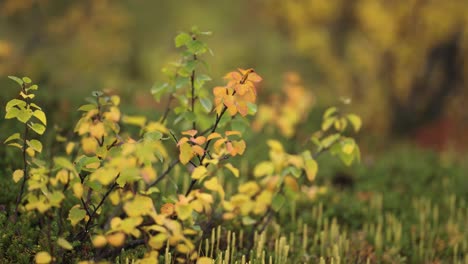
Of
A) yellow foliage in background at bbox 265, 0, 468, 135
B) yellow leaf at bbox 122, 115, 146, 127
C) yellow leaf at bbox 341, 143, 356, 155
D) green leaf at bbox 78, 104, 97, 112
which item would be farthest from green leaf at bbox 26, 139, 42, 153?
yellow foliage in background at bbox 265, 0, 468, 135

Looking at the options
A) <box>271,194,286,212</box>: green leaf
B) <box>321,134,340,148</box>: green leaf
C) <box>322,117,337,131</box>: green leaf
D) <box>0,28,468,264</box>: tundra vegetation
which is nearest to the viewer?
<box>0,28,468,264</box>: tundra vegetation

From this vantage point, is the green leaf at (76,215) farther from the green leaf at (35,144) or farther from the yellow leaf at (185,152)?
the yellow leaf at (185,152)

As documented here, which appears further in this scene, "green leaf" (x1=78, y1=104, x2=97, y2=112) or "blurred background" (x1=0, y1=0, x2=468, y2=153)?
"blurred background" (x1=0, y1=0, x2=468, y2=153)

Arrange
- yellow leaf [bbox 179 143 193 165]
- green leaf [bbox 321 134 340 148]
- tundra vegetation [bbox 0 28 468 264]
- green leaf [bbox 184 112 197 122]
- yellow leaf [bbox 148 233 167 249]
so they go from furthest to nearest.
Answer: green leaf [bbox 321 134 340 148], green leaf [bbox 184 112 197 122], yellow leaf [bbox 179 143 193 165], tundra vegetation [bbox 0 28 468 264], yellow leaf [bbox 148 233 167 249]

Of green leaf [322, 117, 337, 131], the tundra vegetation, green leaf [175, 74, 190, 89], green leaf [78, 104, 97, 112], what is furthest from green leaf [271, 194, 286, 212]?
green leaf [78, 104, 97, 112]

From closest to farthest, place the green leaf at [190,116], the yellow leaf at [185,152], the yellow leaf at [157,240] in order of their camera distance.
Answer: the yellow leaf at [157,240]
the yellow leaf at [185,152]
the green leaf at [190,116]

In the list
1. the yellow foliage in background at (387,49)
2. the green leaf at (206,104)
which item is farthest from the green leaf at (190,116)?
the yellow foliage in background at (387,49)

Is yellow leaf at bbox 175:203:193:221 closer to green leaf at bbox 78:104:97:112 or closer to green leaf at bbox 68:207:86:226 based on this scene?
green leaf at bbox 68:207:86:226

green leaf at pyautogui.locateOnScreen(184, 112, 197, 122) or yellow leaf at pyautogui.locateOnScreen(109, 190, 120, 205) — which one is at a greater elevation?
green leaf at pyautogui.locateOnScreen(184, 112, 197, 122)

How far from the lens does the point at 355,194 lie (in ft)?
18.6

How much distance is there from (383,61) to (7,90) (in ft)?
20.2

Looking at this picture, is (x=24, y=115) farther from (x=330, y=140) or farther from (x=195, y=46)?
(x=330, y=140)

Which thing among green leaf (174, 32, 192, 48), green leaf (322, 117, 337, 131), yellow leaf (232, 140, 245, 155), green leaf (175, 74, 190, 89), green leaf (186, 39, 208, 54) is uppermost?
green leaf (174, 32, 192, 48)

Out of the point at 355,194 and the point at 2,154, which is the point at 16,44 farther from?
the point at 355,194
